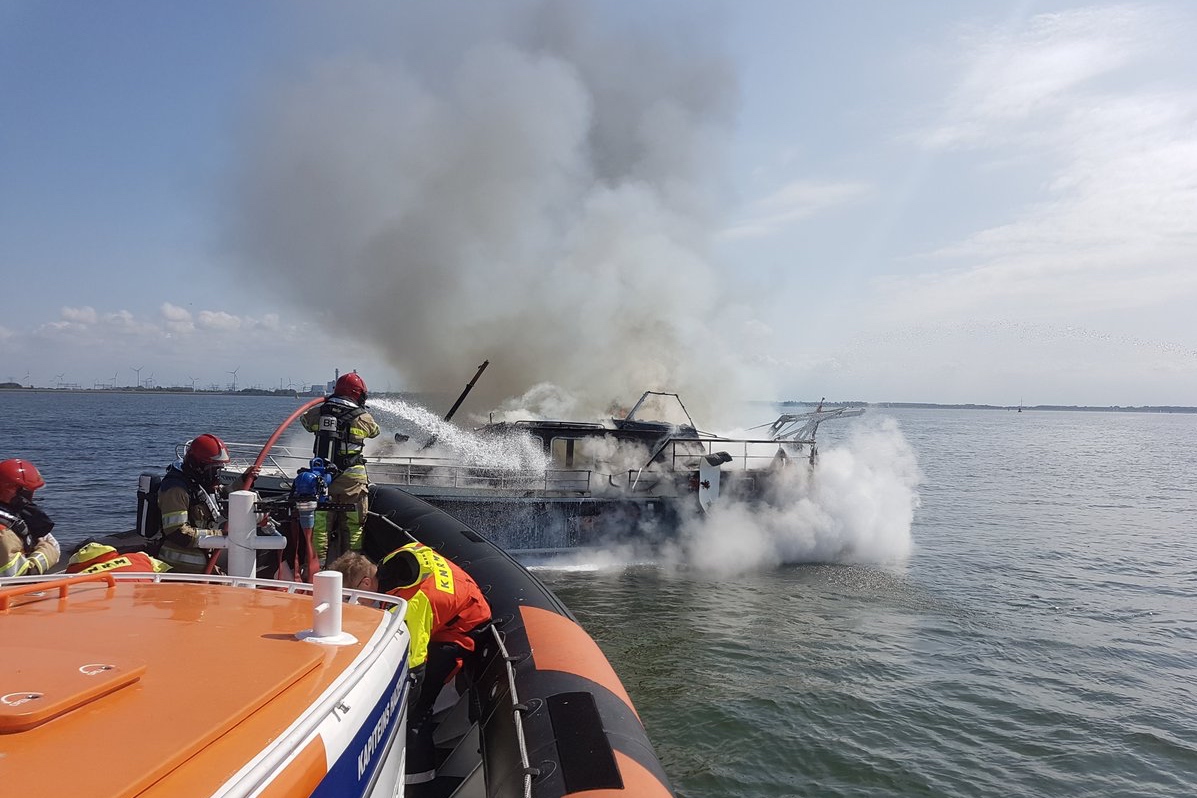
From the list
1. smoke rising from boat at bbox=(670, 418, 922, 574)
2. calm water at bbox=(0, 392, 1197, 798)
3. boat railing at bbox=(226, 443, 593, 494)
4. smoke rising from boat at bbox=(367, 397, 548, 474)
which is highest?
smoke rising from boat at bbox=(367, 397, 548, 474)

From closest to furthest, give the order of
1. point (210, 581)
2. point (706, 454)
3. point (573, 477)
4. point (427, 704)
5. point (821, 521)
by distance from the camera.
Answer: point (210, 581) < point (427, 704) < point (573, 477) < point (821, 521) < point (706, 454)

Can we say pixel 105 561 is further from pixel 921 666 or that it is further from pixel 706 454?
pixel 706 454

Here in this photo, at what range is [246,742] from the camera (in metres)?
2.10

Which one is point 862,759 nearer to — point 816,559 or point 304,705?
point 304,705

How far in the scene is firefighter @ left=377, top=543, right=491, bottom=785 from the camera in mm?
4387

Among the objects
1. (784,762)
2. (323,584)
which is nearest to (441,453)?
(784,762)

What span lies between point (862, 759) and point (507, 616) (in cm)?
480

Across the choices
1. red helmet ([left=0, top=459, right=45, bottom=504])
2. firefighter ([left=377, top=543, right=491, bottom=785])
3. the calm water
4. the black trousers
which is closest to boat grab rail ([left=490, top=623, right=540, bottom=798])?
firefighter ([left=377, top=543, right=491, bottom=785])

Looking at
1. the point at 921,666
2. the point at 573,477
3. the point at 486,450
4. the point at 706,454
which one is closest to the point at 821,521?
the point at 706,454

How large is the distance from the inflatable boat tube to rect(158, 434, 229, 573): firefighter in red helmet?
219 cm

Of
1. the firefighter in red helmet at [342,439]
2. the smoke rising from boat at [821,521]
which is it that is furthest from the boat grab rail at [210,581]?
the smoke rising from boat at [821,521]

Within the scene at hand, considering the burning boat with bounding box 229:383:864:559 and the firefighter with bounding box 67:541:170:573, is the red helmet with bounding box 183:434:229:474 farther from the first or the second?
the burning boat with bounding box 229:383:864:559

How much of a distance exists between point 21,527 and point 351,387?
9.66 ft

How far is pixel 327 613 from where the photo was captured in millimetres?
2961
